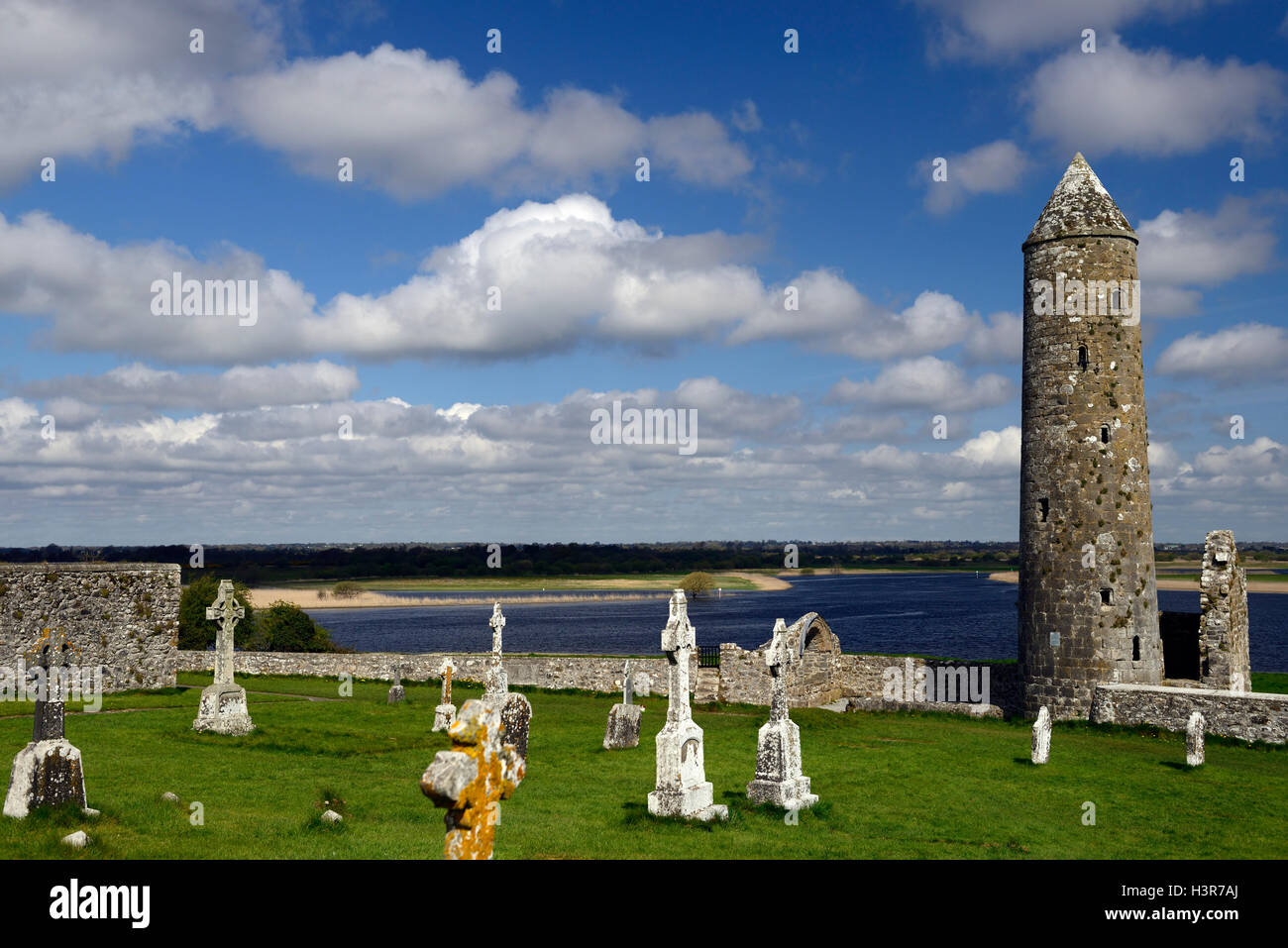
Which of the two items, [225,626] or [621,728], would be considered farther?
[225,626]

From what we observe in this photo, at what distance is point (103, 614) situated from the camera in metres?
30.7

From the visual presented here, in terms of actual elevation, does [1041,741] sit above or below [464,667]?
above

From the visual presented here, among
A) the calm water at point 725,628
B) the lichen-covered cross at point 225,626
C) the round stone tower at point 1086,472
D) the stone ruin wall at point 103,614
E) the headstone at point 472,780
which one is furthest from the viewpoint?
the calm water at point 725,628

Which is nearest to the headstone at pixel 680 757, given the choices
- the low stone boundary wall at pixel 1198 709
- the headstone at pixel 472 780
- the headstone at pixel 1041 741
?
the headstone at pixel 472 780

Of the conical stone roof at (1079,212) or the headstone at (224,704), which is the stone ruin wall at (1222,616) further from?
the headstone at (224,704)

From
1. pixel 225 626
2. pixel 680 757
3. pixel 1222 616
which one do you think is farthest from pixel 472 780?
pixel 1222 616

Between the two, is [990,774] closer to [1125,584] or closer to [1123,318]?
[1125,584]

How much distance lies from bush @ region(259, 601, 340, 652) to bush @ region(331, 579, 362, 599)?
102 meters

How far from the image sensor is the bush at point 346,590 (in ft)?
496

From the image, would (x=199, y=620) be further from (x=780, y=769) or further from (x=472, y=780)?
(x=472, y=780)

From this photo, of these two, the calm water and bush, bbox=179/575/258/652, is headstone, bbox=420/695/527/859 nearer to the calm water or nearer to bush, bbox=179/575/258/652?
bush, bbox=179/575/258/652

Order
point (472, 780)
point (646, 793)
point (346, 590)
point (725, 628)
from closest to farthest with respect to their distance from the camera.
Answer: point (472, 780) < point (646, 793) < point (725, 628) < point (346, 590)

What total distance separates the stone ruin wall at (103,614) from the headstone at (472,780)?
27111 millimetres

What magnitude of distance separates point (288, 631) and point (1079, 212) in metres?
40.6
